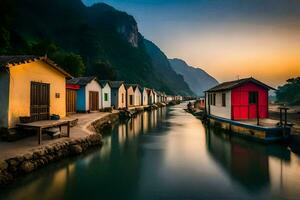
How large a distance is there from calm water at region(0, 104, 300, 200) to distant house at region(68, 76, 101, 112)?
14629mm

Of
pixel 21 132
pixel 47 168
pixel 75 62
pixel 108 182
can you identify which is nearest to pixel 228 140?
pixel 108 182

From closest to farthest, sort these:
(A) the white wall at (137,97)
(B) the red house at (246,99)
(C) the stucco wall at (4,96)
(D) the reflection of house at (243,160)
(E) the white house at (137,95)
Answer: (D) the reflection of house at (243,160) → (C) the stucco wall at (4,96) → (B) the red house at (246,99) → (E) the white house at (137,95) → (A) the white wall at (137,97)

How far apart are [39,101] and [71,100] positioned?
11758 mm

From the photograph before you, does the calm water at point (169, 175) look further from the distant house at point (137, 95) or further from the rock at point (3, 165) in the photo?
the distant house at point (137, 95)

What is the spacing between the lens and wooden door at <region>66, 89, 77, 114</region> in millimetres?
25342

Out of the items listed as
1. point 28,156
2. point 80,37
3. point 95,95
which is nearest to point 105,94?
point 95,95

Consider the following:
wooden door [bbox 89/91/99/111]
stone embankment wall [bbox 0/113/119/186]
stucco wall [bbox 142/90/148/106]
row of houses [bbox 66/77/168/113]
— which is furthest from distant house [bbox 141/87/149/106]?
stone embankment wall [bbox 0/113/119/186]

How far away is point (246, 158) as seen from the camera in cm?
1327

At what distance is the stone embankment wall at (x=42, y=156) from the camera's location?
867 cm

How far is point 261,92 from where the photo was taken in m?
21.0

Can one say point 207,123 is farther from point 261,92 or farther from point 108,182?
point 108,182

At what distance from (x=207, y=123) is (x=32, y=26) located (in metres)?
103

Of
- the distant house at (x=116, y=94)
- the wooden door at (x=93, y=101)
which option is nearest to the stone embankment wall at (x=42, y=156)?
the wooden door at (x=93, y=101)

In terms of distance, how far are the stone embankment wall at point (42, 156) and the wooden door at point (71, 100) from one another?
452 inches
